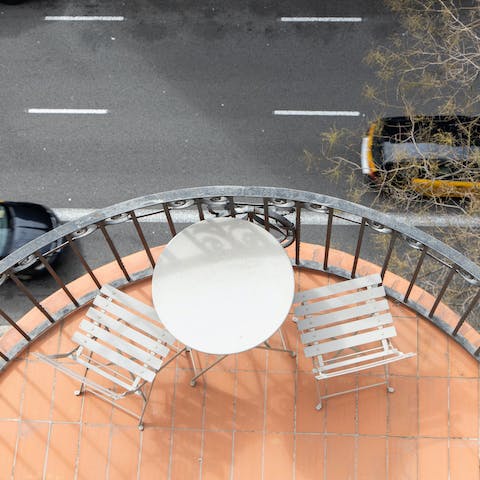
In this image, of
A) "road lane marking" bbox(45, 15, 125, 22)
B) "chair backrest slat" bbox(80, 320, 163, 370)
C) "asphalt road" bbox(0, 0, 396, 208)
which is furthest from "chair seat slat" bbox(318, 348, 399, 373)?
"road lane marking" bbox(45, 15, 125, 22)

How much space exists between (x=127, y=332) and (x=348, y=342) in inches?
94.0

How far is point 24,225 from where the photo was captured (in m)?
14.3

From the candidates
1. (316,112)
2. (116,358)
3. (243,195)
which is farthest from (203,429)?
(316,112)

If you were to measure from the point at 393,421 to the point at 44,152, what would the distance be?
36.1ft

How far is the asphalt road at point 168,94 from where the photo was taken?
49.8ft

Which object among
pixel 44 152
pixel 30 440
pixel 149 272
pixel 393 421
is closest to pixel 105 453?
pixel 30 440

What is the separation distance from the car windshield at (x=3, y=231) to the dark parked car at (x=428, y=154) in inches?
309

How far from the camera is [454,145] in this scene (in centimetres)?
1379

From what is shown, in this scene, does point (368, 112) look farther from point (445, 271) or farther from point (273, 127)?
point (445, 271)

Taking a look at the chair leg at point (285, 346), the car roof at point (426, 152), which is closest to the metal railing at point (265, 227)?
the chair leg at point (285, 346)

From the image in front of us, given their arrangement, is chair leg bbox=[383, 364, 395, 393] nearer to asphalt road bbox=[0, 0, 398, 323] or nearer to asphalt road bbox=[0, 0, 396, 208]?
asphalt road bbox=[0, 0, 398, 323]

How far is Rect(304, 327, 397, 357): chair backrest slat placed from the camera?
7059 millimetres

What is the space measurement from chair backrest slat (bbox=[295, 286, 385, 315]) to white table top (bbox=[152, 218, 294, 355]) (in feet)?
1.97

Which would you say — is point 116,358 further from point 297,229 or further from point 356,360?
point 356,360
